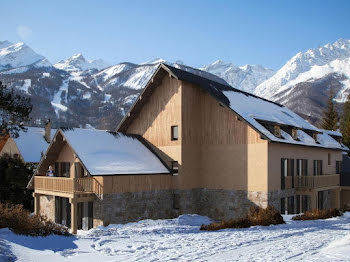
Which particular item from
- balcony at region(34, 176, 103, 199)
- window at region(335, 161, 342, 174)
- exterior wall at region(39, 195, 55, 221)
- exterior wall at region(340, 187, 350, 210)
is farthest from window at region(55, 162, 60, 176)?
exterior wall at region(340, 187, 350, 210)

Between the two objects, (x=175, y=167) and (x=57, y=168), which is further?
(x=57, y=168)

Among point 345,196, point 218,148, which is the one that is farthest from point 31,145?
point 345,196

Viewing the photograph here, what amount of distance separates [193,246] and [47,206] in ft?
58.8

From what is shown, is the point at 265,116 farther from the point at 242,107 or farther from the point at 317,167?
the point at 317,167

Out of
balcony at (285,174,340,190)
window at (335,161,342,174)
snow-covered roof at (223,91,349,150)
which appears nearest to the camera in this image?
snow-covered roof at (223,91,349,150)

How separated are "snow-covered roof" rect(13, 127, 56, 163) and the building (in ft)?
47.5

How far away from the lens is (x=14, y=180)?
108 feet

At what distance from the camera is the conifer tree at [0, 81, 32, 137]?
31.6 metres

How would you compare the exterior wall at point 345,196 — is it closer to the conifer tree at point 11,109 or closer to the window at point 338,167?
the window at point 338,167

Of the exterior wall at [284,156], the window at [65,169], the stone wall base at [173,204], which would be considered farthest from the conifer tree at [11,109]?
the exterior wall at [284,156]

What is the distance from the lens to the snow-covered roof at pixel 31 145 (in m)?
41.7

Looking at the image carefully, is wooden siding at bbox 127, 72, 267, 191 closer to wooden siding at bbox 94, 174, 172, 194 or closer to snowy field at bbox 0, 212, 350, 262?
wooden siding at bbox 94, 174, 172, 194

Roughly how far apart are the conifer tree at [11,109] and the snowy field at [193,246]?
20508 millimetres

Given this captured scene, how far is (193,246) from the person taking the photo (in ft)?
42.4
